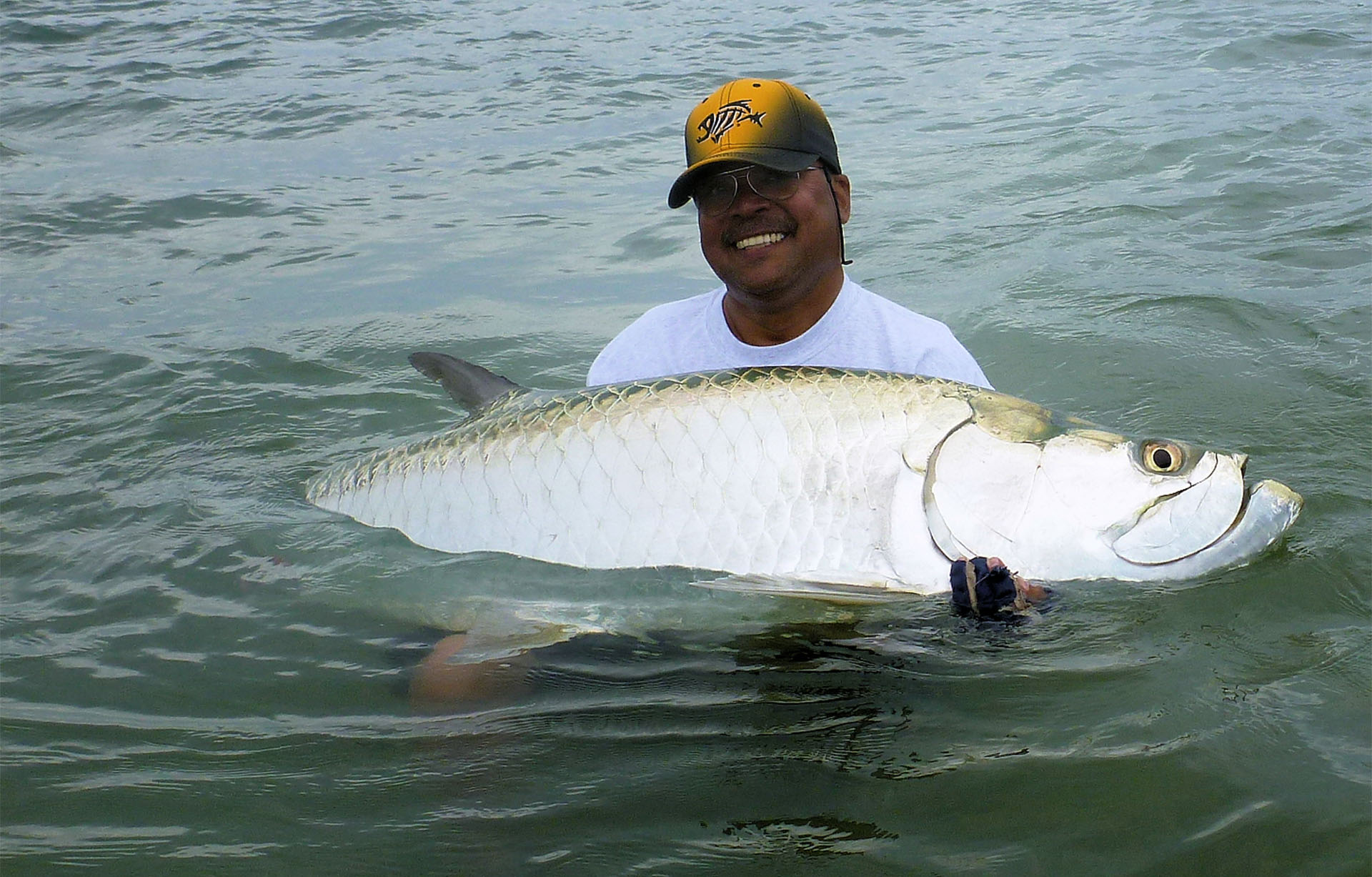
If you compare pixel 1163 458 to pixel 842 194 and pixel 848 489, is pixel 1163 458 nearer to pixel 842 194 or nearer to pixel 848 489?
pixel 848 489

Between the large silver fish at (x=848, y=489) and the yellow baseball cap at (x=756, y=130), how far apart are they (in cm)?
63

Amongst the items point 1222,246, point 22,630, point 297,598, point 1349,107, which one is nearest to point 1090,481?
point 297,598

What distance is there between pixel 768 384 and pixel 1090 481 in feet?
2.50

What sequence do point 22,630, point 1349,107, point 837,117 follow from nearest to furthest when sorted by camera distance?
point 22,630
point 1349,107
point 837,117

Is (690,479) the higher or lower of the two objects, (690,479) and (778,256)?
the lower

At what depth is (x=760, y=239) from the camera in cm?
325

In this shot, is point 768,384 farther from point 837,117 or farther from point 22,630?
point 837,117

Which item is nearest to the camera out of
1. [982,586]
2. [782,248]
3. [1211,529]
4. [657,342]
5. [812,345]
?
[982,586]

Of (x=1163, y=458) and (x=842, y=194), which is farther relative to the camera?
(x=842, y=194)

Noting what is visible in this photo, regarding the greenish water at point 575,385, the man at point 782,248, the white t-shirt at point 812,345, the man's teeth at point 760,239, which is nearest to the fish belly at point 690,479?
the greenish water at point 575,385

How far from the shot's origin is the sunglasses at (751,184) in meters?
3.20

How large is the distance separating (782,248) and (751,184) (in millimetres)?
189

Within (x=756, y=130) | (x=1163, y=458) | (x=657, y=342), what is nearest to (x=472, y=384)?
(x=657, y=342)

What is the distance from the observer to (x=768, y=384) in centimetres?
285
